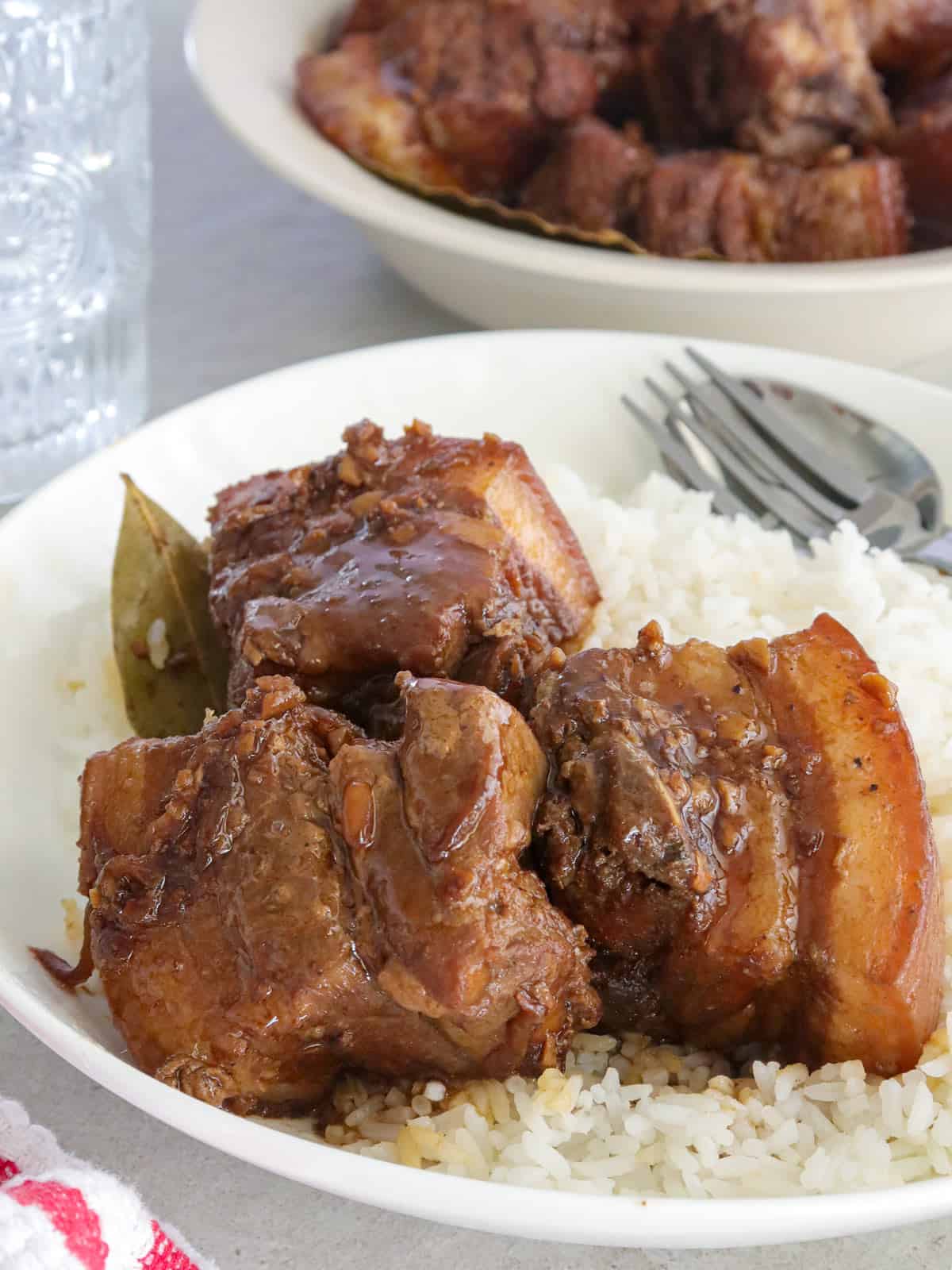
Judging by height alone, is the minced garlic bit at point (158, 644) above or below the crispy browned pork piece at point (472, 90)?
below

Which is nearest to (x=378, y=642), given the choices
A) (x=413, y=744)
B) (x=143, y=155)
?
(x=413, y=744)

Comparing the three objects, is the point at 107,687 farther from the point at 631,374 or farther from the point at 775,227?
the point at 775,227

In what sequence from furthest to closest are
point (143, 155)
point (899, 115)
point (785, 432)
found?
point (899, 115)
point (143, 155)
point (785, 432)

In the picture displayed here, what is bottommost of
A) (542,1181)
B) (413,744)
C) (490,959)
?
(542,1181)

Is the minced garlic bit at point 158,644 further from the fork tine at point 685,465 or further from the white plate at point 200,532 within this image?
the fork tine at point 685,465

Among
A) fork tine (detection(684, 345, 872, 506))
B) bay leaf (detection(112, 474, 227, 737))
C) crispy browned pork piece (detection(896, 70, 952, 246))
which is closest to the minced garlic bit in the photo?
bay leaf (detection(112, 474, 227, 737))

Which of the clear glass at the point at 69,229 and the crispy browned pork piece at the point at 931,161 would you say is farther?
the crispy browned pork piece at the point at 931,161

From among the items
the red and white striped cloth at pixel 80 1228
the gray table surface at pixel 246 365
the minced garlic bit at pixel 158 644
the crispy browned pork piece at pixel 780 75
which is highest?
the crispy browned pork piece at pixel 780 75

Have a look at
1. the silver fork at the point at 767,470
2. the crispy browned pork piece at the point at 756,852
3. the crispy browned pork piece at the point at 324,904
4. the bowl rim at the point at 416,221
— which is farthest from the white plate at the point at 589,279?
the crispy browned pork piece at the point at 324,904
